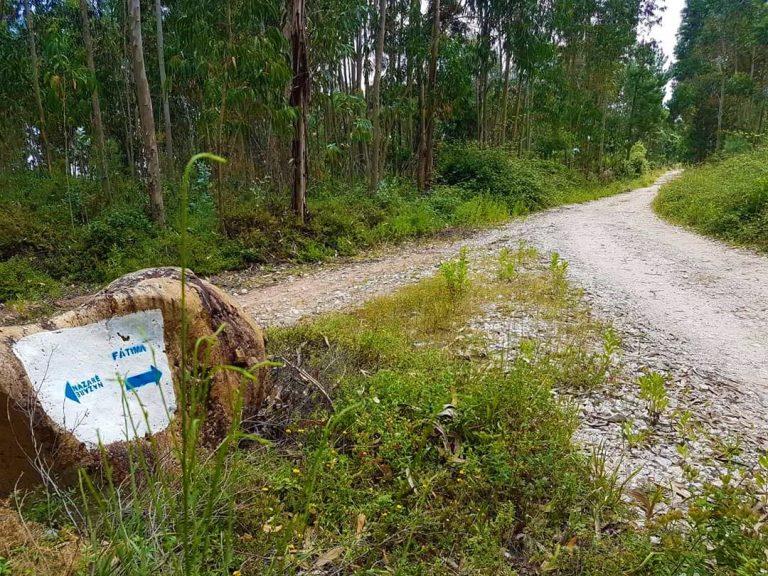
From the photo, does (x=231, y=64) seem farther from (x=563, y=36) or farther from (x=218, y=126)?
(x=563, y=36)

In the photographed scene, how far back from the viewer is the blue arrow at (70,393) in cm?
226

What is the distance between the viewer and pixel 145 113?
8227mm

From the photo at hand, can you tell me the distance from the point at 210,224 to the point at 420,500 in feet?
27.9

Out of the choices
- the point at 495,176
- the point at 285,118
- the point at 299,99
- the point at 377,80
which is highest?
the point at 377,80

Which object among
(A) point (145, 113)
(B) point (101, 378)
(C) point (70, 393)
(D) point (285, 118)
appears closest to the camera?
(C) point (70, 393)

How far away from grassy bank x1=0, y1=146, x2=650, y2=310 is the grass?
450cm

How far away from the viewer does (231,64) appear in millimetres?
8078

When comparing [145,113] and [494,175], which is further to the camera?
[494,175]

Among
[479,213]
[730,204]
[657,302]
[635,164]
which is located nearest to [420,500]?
[657,302]

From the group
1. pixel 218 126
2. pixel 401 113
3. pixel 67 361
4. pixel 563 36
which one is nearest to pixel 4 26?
pixel 218 126

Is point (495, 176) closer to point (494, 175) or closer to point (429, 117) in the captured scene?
point (494, 175)

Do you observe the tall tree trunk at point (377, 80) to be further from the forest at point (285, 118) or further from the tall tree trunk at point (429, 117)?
the tall tree trunk at point (429, 117)

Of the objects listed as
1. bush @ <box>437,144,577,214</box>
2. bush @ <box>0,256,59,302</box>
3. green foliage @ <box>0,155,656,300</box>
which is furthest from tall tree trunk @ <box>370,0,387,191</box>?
bush @ <box>0,256,59,302</box>

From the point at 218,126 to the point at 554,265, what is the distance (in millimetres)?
6505
